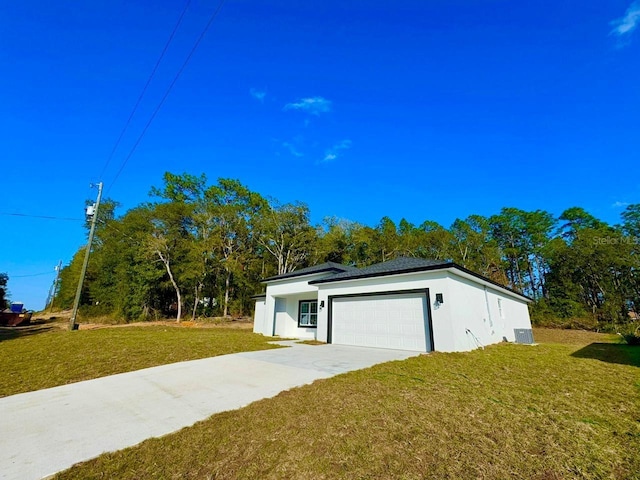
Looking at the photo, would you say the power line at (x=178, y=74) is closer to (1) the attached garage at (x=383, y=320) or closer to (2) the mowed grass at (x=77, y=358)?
(2) the mowed grass at (x=77, y=358)

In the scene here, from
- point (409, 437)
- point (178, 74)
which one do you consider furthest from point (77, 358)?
point (409, 437)

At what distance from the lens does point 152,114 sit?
934 centimetres

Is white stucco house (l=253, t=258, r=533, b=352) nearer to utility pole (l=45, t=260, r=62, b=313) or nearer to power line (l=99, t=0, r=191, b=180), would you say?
power line (l=99, t=0, r=191, b=180)

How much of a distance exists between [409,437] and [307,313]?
13314 millimetres

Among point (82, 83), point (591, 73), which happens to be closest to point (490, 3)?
point (591, 73)

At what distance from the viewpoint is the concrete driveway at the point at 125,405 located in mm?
2949

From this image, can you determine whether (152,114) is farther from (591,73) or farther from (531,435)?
(591,73)

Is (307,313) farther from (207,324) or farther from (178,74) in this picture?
(178,74)

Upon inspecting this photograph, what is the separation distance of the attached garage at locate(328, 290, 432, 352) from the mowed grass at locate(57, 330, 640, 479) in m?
4.61

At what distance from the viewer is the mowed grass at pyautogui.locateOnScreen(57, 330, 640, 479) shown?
2.48m

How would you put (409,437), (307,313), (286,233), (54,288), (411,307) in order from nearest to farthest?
(409,437) → (411,307) → (307,313) → (286,233) → (54,288)

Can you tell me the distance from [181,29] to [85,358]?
9228 mm

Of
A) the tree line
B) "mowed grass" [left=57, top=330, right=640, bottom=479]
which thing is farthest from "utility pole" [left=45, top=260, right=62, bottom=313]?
"mowed grass" [left=57, top=330, right=640, bottom=479]

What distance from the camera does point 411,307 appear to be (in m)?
10.0
